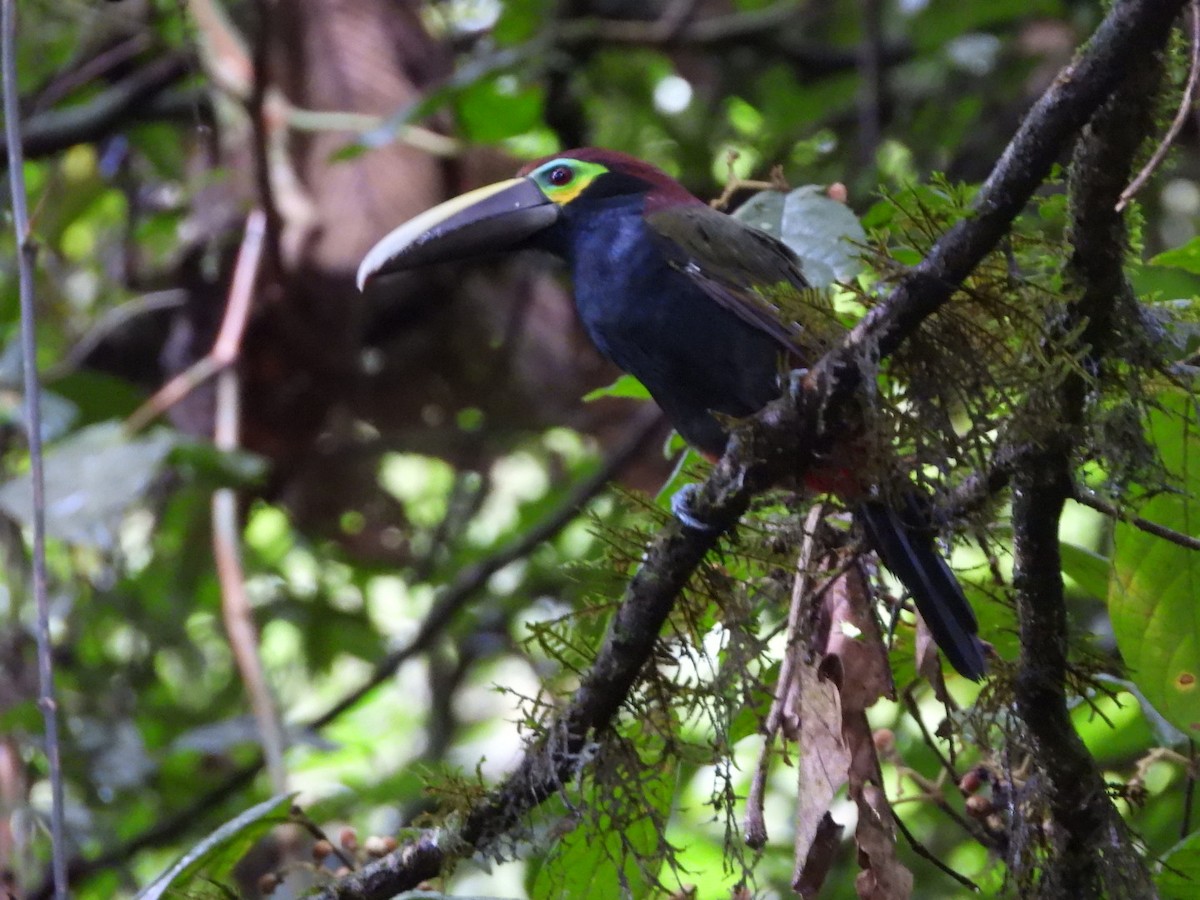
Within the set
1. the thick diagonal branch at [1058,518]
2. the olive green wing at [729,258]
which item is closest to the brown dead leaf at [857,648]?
the thick diagonal branch at [1058,518]

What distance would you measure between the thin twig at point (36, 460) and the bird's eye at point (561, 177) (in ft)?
3.09

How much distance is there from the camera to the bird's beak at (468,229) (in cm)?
241

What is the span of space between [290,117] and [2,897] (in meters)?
2.54

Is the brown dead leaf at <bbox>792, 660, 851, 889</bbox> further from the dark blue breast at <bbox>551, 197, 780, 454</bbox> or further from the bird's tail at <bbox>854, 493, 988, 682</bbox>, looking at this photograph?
the dark blue breast at <bbox>551, 197, 780, 454</bbox>

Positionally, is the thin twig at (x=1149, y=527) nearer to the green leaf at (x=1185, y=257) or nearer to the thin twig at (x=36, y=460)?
the green leaf at (x=1185, y=257)

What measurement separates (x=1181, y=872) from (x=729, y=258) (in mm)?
1165

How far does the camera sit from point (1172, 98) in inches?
48.7

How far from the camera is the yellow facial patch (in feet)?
8.46

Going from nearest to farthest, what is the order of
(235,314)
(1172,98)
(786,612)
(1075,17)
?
(1172,98) < (786,612) < (235,314) < (1075,17)

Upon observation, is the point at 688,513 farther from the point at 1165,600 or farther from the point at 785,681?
the point at 1165,600

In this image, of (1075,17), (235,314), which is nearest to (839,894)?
(235,314)

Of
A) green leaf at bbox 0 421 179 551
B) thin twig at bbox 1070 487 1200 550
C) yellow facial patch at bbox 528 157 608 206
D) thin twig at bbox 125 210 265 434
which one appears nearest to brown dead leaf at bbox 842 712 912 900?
thin twig at bbox 1070 487 1200 550

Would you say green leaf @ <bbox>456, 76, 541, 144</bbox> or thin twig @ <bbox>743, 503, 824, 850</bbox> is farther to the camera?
green leaf @ <bbox>456, 76, 541, 144</bbox>

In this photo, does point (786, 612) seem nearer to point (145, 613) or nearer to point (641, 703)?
point (641, 703)
